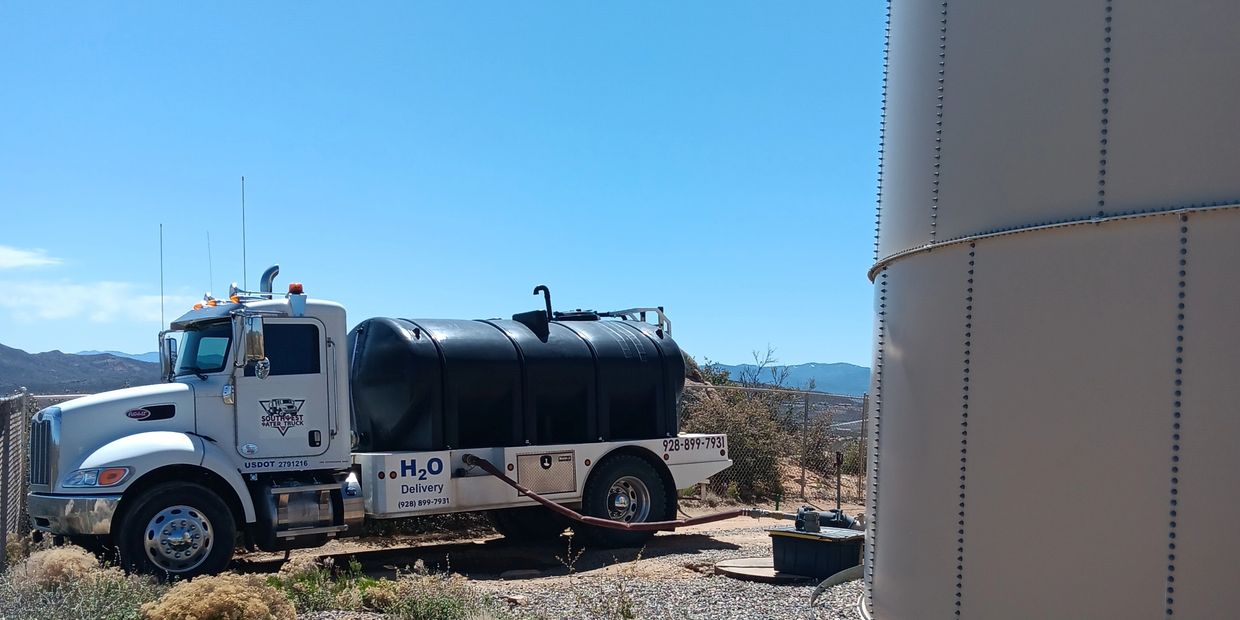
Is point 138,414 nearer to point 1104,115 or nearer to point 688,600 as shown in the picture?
point 688,600

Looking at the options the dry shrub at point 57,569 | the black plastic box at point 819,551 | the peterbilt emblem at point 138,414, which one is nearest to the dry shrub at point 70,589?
the dry shrub at point 57,569

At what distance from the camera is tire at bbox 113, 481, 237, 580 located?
31.9 feet

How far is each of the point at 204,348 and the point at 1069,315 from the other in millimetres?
8973

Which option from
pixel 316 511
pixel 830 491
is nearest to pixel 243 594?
pixel 316 511

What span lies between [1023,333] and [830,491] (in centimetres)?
1639

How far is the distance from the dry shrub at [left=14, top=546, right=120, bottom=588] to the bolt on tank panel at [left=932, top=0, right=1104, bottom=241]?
287 inches

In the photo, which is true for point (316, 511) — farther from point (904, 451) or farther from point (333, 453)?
point (904, 451)

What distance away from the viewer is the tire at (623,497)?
13031mm

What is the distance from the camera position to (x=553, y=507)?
12188mm

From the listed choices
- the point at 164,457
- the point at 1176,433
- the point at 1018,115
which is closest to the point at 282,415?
the point at 164,457

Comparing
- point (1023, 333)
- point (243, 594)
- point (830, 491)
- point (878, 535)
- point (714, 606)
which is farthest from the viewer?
point (830, 491)

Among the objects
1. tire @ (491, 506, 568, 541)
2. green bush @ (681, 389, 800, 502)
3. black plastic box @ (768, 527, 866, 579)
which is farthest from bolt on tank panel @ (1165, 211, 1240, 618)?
green bush @ (681, 389, 800, 502)

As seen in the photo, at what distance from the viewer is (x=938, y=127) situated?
241 inches

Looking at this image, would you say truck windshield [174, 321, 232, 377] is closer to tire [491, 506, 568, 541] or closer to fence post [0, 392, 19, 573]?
fence post [0, 392, 19, 573]
